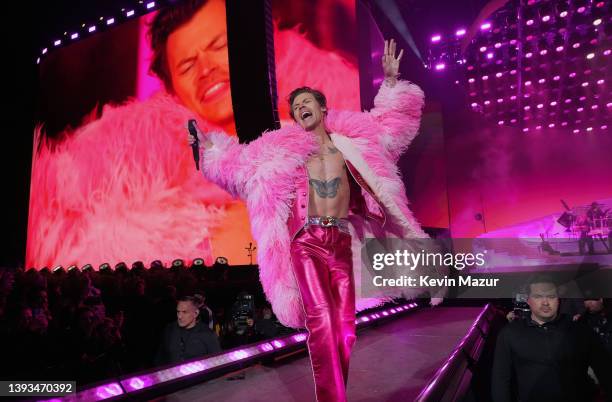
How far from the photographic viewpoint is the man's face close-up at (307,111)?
8.74ft

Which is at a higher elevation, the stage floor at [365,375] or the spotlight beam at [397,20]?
the spotlight beam at [397,20]

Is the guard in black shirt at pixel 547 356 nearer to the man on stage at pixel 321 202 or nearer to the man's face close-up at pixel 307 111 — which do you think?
the man on stage at pixel 321 202

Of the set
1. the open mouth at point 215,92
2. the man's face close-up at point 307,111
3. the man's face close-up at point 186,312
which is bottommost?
the man's face close-up at point 186,312

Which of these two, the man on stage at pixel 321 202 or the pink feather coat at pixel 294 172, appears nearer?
the man on stage at pixel 321 202

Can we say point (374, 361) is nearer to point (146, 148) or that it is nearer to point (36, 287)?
point (36, 287)

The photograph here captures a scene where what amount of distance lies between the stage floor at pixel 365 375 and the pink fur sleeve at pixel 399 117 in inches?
66.7

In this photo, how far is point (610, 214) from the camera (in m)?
11.4

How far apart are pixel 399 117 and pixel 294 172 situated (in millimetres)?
828

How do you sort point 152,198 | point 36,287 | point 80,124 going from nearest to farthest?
1. point 36,287
2. point 152,198
3. point 80,124

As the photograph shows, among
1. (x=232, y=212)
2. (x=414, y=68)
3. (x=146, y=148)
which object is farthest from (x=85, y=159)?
(x=414, y=68)

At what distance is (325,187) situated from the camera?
2.56 m

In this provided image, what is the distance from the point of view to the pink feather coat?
2523mm

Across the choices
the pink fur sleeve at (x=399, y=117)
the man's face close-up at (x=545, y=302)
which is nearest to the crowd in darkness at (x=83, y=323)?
the pink fur sleeve at (x=399, y=117)

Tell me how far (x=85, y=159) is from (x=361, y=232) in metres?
12.8
